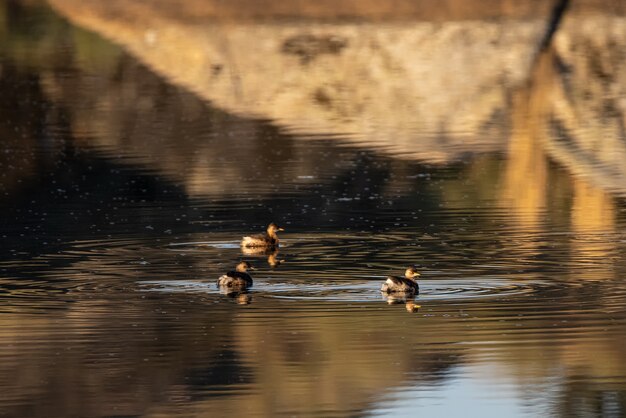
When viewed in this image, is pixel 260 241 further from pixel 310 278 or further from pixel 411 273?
pixel 411 273

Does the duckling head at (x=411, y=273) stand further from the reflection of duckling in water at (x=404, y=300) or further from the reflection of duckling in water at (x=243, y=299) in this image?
the reflection of duckling in water at (x=243, y=299)

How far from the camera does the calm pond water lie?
1766 cm

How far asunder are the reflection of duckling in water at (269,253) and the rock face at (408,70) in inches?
334

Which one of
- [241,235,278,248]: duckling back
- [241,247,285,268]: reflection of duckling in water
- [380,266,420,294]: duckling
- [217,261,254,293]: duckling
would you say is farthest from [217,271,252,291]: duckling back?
[241,235,278,248]: duckling back

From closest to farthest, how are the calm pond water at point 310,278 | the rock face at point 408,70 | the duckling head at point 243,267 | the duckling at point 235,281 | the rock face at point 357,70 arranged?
1. the calm pond water at point 310,278
2. the duckling at point 235,281
3. the duckling head at point 243,267
4. the rock face at point 408,70
5. the rock face at point 357,70

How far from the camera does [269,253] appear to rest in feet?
81.3

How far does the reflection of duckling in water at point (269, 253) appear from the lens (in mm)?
24531

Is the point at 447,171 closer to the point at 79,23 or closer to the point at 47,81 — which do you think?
the point at 47,81

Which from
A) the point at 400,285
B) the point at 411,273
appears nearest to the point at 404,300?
the point at 400,285

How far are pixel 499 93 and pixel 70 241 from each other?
2192 centimetres

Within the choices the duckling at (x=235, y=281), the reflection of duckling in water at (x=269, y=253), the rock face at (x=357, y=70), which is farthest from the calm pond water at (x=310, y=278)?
the rock face at (x=357, y=70)

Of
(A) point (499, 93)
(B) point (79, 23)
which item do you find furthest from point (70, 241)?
(B) point (79, 23)

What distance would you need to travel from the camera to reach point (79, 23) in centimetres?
6638

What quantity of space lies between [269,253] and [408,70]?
27887 mm
